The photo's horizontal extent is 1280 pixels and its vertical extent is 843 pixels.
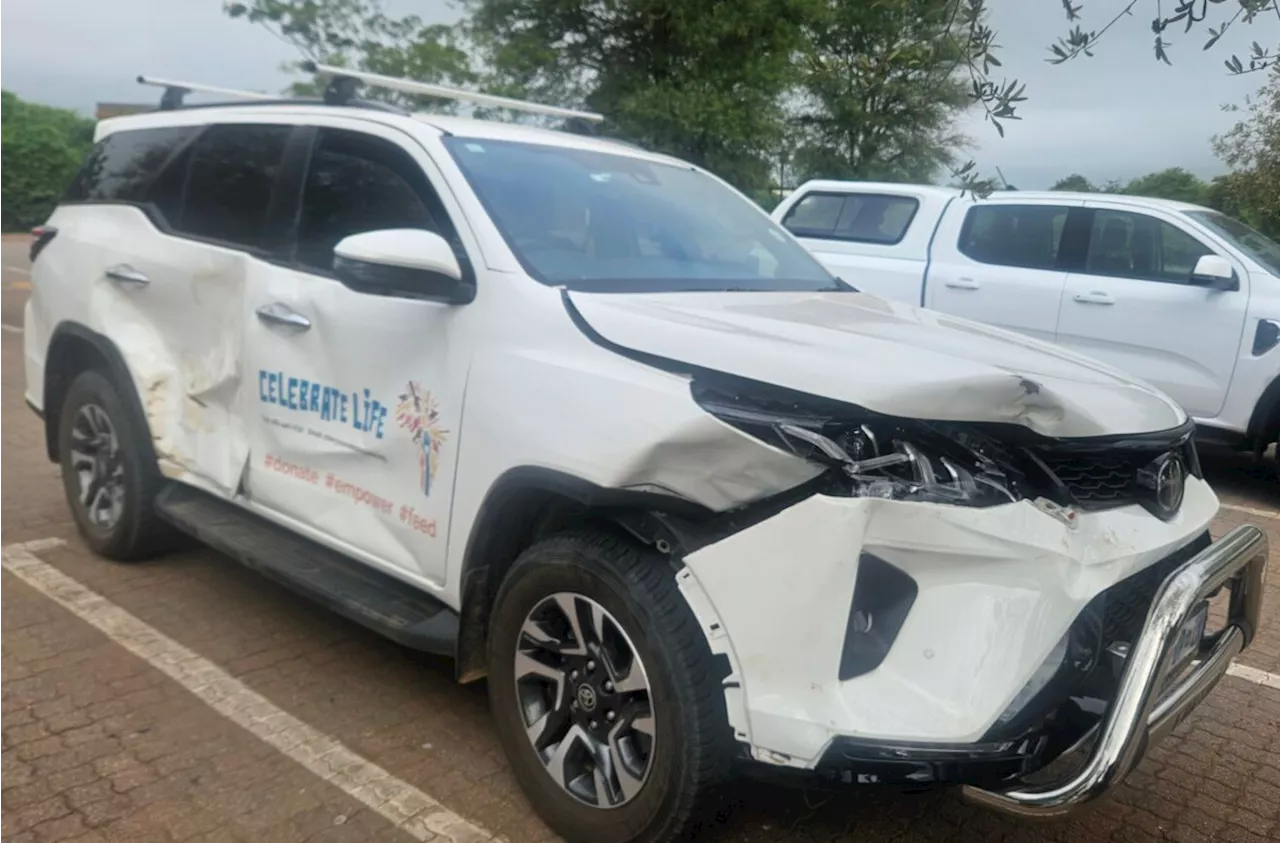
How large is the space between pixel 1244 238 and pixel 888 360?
243 inches

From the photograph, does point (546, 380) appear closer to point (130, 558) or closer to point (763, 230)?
point (763, 230)

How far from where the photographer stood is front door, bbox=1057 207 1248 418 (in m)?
7.09

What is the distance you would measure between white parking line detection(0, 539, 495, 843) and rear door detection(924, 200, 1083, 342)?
5924 millimetres

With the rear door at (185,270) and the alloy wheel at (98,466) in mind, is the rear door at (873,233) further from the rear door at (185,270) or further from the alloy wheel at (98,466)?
the alloy wheel at (98,466)

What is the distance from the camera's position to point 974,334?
3311 millimetres

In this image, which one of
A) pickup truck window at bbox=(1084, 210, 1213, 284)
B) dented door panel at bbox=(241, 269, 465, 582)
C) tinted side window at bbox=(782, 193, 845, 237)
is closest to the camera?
dented door panel at bbox=(241, 269, 465, 582)

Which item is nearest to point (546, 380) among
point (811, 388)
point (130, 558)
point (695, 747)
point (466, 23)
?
point (811, 388)

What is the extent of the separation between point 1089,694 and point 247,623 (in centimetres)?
318

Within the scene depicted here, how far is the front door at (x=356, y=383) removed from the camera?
10.8 ft

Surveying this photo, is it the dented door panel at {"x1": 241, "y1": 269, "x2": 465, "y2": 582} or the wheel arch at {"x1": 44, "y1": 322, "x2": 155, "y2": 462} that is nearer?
the dented door panel at {"x1": 241, "y1": 269, "x2": 465, "y2": 582}

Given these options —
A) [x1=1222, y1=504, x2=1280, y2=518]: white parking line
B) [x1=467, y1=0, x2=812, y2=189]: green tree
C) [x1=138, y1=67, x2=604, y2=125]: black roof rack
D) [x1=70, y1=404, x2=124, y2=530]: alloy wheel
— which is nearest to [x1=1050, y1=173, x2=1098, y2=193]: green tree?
[x1=1222, y1=504, x2=1280, y2=518]: white parking line

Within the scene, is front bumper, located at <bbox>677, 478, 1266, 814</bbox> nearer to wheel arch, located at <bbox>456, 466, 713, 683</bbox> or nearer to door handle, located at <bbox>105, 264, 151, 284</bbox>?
wheel arch, located at <bbox>456, 466, 713, 683</bbox>

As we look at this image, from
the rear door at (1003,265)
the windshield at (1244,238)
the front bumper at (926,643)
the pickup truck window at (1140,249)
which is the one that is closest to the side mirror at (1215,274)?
the pickup truck window at (1140,249)

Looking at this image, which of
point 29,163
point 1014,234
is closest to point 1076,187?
point 1014,234
